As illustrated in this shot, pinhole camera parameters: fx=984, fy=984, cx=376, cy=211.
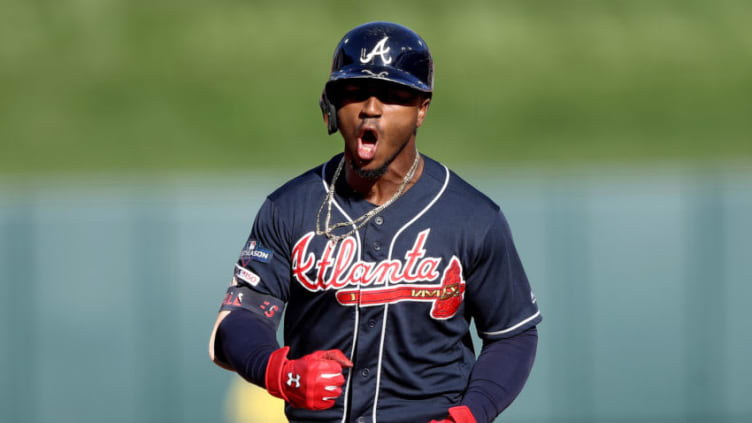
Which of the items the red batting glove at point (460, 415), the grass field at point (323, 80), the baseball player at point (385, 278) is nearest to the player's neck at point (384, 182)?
the baseball player at point (385, 278)

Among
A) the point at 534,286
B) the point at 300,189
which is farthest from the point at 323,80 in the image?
the point at 300,189

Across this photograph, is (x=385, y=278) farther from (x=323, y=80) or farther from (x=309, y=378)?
(x=323, y=80)

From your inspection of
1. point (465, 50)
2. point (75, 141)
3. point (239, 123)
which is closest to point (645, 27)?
point (465, 50)

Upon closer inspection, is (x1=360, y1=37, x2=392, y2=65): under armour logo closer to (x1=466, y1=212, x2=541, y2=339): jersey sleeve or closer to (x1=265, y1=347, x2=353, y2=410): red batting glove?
(x1=466, y1=212, x2=541, y2=339): jersey sleeve

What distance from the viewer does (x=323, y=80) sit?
363 inches

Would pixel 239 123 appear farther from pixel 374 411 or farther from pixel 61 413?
pixel 374 411

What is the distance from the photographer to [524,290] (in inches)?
105

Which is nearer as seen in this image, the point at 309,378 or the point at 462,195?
the point at 309,378

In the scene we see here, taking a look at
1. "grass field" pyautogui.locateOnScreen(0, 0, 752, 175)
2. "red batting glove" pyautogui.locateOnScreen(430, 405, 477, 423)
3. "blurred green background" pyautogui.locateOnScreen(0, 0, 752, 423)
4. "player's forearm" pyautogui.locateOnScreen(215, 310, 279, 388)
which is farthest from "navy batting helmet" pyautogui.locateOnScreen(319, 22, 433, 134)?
"grass field" pyautogui.locateOnScreen(0, 0, 752, 175)

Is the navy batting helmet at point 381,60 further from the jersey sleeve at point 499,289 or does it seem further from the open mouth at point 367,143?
the jersey sleeve at point 499,289

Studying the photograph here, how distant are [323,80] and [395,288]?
22.4 feet

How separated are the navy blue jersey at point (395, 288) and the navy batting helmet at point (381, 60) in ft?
0.99

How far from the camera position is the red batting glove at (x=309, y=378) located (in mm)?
2307

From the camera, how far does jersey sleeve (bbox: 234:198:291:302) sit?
103 inches
